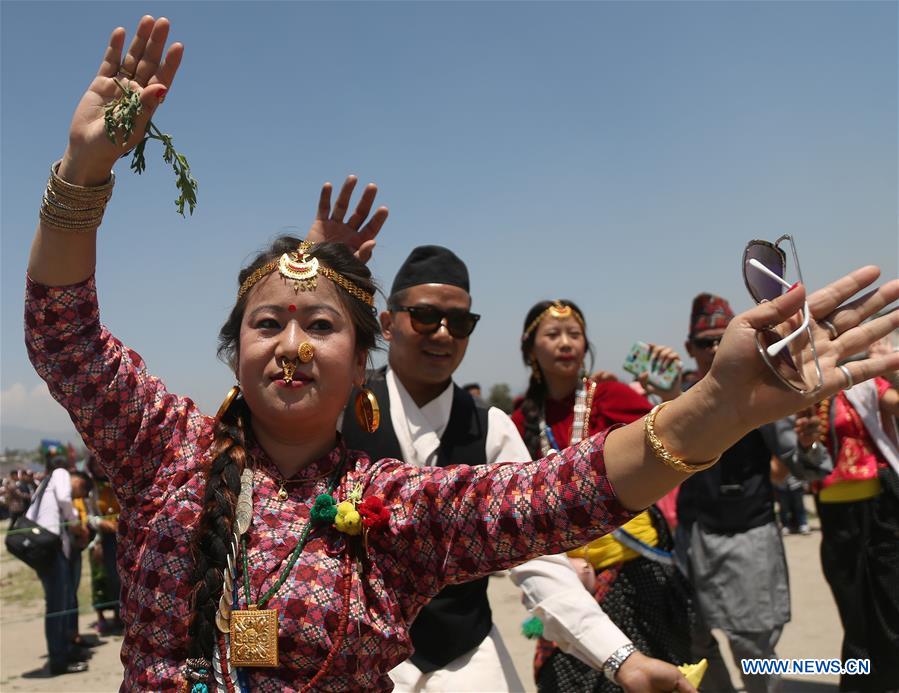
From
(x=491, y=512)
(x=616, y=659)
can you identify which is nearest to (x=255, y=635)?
(x=491, y=512)

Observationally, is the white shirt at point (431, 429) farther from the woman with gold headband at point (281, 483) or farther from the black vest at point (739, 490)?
the black vest at point (739, 490)

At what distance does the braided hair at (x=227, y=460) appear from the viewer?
1.76m

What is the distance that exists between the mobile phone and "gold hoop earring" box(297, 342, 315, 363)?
3.48 metres

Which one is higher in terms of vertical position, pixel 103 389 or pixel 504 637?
pixel 103 389

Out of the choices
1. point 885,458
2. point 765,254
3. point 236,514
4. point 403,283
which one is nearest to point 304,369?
point 236,514

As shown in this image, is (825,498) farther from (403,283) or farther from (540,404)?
(403,283)

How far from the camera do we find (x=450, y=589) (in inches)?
113

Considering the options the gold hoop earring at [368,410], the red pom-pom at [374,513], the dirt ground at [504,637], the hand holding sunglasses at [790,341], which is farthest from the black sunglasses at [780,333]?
the dirt ground at [504,637]

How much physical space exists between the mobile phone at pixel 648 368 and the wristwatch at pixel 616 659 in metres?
2.55

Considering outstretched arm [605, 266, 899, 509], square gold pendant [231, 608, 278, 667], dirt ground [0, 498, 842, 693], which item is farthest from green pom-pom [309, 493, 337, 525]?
dirt ground [0, 498, 842, 693]

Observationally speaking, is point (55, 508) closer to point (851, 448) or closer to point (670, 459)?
point (851, 448)

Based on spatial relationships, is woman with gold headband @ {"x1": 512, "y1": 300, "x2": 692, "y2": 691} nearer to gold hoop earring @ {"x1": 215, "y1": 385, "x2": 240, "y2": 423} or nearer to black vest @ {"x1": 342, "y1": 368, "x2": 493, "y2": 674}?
black vest @ {"x1": 342, "y1": 368, "x2": 493, "y2": 674}

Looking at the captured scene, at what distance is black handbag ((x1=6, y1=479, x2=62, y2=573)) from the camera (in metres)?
7.49

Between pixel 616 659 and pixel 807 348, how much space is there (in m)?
1.45
